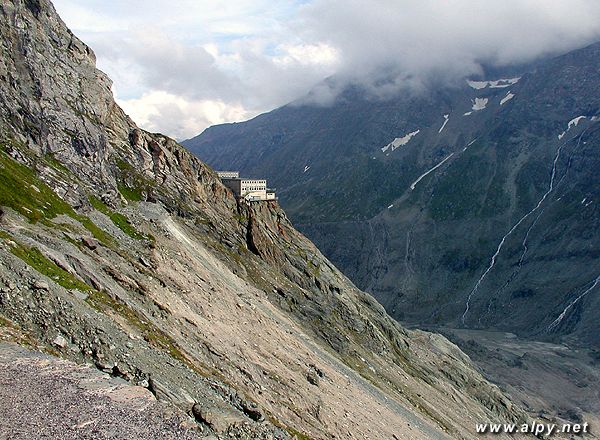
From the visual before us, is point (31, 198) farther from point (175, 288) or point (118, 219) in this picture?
point (175, 288)

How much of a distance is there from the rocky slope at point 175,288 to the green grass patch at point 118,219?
353 mm

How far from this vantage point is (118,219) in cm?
6281

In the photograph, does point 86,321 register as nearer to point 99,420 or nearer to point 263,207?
point 99,420

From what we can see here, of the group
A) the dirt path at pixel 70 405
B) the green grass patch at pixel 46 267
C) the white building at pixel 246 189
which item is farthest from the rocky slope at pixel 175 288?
the white building at pixel 246 189

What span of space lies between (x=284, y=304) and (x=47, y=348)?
4891 cm

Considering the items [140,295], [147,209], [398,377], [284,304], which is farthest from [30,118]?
[398,377]

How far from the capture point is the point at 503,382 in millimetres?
151000

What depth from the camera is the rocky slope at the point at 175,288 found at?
3409cm

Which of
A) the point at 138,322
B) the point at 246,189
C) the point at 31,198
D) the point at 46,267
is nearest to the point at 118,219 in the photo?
the point at 31,198


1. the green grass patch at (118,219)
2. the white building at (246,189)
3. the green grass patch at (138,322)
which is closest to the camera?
the green grass patch at (138,322)

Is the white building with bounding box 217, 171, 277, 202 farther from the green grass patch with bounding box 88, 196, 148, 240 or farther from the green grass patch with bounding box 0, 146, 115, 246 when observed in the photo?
the green grass patch with bounding box 0, 146, 115, 246

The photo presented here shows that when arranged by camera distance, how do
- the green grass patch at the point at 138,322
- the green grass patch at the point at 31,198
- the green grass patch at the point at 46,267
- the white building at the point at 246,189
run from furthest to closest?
the white building at the point at 246,189 → the green grass patch at the point at 31,198 → the green grass patch at the point at 138,322 → the green grass patch at the point at 46,267

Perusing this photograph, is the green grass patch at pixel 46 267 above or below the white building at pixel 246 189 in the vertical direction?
below

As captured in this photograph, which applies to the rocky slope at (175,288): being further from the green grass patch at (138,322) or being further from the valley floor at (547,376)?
the valley floor at (547,376)
